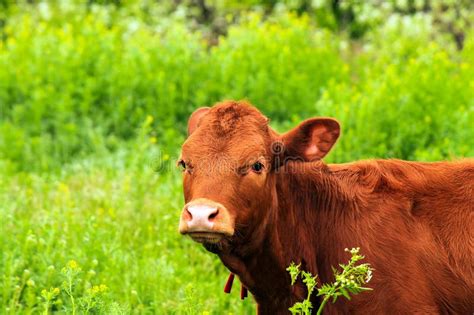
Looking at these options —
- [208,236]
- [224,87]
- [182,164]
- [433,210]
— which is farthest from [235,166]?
[224,87]

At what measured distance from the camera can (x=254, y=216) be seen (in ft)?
16.6

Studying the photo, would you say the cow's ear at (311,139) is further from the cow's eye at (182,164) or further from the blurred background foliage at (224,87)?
the blurred background foliage at (224,87)

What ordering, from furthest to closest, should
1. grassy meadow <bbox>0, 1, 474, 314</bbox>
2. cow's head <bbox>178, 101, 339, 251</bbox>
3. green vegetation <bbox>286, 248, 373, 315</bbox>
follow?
grassy meadow <bbox>0, 1, 474, 314</bbox>, cow's head <bbox>178, 101, 339, 251</bbox>, green vegetation <bbox>286, 248, 373, 315</bbox>

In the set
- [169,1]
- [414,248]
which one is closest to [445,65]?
[414,248]

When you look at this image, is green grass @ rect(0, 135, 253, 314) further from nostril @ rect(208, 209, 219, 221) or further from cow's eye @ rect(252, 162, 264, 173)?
cow's eye @ rect(252, 162, 264, 173)

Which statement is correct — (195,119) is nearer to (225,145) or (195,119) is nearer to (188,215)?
(225,145)

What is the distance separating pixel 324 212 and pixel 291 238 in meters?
0.28

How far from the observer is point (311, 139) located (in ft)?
17.8

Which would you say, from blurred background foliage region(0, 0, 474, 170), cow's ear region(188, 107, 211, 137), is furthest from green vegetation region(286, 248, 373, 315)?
blurred background foliage region(0, 0, 474, 170)

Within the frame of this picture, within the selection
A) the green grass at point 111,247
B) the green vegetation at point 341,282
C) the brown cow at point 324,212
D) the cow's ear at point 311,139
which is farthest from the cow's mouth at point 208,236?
the cow's ear at point 311,139

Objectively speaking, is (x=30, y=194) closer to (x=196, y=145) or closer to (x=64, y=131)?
(x=64, y=131)

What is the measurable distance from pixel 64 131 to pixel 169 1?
6623mm

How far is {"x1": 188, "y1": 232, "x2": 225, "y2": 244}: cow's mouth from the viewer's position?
4.67m

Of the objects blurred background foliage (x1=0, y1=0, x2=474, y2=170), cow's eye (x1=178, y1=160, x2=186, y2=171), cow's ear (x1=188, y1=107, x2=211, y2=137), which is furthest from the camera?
blurred background foliage (x1=0, y1=0, x2=474, y2=170)
